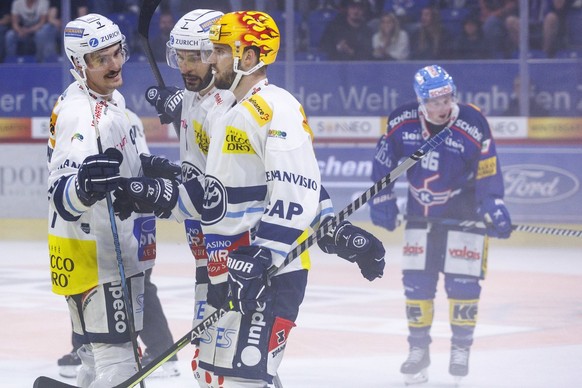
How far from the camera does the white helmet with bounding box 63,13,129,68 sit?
3645 mm

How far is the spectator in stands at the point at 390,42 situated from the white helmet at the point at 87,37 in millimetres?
5786

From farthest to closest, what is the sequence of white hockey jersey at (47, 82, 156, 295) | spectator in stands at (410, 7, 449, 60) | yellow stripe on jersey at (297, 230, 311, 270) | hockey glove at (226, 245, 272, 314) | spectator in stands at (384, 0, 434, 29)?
spectator in stands at (384, 0, 434, 29) → spectator in stands at (410, 7, 449, 60) → white hockey jersey at (47, 82, 156, 295) → yellow stripe on jersey at (297, 230, 311, 270) → hockey glove at (226, 245, 272, 314)

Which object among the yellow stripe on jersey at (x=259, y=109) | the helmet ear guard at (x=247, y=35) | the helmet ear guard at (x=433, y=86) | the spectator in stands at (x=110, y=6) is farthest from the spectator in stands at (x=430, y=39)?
the yellow stripe on jersey at (x=259, y=109)

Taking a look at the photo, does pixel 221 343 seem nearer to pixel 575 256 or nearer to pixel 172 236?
pixel 575 256

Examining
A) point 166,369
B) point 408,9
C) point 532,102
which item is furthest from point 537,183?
point 166,369

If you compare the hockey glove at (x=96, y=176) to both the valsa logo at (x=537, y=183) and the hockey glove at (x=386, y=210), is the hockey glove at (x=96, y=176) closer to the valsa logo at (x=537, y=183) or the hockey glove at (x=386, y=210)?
the hockey glove at (x=386, y=210)

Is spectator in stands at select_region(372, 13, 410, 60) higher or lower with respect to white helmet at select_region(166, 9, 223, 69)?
lower

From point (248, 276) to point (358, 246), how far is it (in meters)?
0.43

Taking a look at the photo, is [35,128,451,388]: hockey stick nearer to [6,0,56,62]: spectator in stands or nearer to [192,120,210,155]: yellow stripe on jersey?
[192,120,210,155]: yellow stripe on jersey

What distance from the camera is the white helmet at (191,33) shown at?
382 centimetres

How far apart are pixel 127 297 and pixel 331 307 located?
3.10m

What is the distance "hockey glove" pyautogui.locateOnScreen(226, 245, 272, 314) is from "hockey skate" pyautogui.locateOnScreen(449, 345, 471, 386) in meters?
2.08

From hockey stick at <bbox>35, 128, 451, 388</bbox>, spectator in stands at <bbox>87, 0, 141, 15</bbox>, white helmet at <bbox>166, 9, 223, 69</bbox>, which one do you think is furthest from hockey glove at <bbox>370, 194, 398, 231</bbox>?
spectator in stands at <bbox>87, 0, 141, 15</bbox>

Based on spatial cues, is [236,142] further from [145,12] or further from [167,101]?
[145,12]
